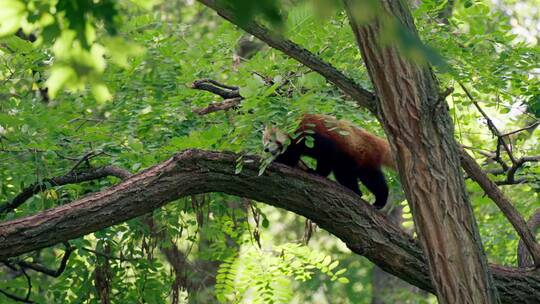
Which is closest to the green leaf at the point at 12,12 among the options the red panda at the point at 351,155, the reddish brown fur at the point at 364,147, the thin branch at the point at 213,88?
the thin branch at the point at 213,88

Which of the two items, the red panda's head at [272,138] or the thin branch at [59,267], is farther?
the thin branch at [59,267]

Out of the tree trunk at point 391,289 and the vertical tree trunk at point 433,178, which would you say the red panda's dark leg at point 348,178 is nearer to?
the vertical tree trunk at point 433,178

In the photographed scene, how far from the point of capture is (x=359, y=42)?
3.63 m

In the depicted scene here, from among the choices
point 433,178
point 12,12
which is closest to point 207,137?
point 433,178

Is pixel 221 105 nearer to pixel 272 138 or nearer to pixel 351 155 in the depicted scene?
pixel 272 138

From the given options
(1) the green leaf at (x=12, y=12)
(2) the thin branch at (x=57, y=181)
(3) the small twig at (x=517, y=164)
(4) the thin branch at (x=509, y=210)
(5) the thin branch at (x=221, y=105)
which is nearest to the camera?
(1) the green leaf at (x=12, y=12)

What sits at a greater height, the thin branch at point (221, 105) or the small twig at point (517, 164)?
the thin branch at point (221, 105)

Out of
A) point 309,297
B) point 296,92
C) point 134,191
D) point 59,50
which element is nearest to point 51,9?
point 59,50

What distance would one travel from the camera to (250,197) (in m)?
4.50

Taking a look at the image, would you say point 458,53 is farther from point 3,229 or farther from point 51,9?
point 51,9

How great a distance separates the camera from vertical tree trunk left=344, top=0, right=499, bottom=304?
12.2ft

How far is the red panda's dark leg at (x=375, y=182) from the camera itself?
19.5ft

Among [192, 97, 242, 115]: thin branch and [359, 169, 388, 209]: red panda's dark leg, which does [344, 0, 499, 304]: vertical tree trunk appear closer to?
[192, 97, 242, 115]: thin branch

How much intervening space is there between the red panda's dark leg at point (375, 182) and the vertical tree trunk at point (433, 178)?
2.07 m
